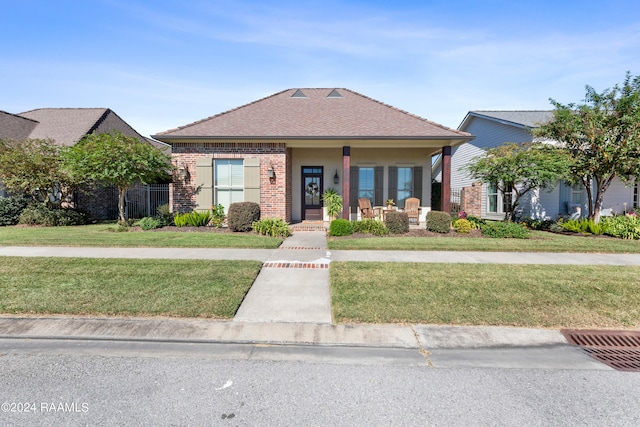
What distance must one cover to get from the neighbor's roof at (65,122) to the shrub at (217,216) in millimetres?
9683

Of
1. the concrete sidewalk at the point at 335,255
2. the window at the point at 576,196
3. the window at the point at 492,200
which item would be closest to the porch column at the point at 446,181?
the concrete sidewalk at the point at 335,255

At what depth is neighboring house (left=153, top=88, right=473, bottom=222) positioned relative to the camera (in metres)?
11.9

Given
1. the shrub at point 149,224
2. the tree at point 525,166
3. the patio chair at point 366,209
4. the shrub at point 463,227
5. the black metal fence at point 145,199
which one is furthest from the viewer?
the black metal fence at point 145,199

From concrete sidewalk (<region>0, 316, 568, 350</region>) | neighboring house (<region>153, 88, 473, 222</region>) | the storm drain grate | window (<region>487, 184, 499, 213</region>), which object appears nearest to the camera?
the storm drain grate

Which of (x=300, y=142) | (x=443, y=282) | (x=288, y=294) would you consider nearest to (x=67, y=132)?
(x=300, y=142)

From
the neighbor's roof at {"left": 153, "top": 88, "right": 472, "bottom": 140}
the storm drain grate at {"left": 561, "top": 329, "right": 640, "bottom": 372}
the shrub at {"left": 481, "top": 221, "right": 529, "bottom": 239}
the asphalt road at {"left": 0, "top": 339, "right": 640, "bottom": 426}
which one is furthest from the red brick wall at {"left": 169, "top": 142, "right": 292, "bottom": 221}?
the storm drain grate at {"left": 561, "top": 329, "right": 640, "bottom": 372}

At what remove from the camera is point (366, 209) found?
12.8 meters

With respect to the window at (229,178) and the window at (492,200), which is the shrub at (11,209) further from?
the window at (492,200)

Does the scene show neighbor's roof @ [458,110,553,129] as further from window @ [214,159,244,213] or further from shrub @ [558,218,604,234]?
window @ [214,159,244,213]

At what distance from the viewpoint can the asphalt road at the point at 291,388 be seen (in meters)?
2.25

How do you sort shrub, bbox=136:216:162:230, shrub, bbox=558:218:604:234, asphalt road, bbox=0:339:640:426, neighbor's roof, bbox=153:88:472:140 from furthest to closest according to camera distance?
neighbor's roof, bbox=153:88:472:140, shrub, bbox=136:216:162:230, shrub, bbox=558:218:604:234, asphalt road, bbox=0:339:640:426

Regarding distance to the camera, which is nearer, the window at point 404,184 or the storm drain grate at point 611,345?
the storm drain grate at point 611,345

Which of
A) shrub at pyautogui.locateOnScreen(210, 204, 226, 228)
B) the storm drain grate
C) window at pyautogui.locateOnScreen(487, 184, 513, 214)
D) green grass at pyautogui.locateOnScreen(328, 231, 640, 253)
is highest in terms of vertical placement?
window at pyautogui.locateOnScreen(487, 184, 513, 214)

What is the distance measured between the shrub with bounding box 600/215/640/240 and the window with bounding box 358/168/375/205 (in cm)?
808
